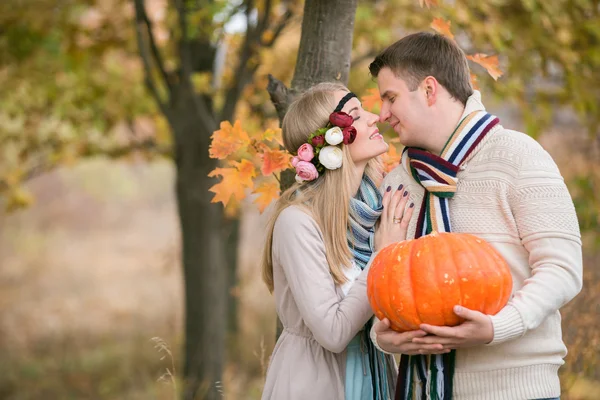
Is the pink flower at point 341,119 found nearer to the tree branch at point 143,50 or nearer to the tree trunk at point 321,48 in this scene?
the tree trunk at point 321,48

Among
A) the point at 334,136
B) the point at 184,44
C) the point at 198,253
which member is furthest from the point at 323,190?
the point at 198,253

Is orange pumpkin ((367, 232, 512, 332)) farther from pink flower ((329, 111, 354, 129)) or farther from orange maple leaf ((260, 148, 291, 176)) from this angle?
orange maple leaf ((260, 148, 291, 176))

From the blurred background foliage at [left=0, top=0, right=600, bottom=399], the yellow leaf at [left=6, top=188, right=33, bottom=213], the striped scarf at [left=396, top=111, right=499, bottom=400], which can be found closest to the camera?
the striped scarf at [left=396, top=111, right=499, bottom=400]

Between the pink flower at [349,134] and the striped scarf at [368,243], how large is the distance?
0.75 ft

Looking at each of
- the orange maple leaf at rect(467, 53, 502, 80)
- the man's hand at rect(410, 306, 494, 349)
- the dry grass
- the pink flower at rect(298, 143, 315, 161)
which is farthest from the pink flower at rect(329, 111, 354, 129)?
the dry grass

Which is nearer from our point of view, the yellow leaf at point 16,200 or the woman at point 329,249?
the woman at point 329,249

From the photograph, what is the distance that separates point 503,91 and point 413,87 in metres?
3.23

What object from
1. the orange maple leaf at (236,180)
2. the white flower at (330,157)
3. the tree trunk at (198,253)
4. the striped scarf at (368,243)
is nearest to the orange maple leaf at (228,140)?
the orange maple leaf at (236,180)

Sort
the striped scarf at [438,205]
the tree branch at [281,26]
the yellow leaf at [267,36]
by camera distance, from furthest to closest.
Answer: the yellow leaf at [267,36] < the tree branch at [281,26] < the striped scarf at [438,205]

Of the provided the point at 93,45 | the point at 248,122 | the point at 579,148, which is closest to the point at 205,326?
the point at 248,122

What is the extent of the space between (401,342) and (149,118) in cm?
640

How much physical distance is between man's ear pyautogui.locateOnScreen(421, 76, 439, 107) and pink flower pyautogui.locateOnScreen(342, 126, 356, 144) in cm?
35

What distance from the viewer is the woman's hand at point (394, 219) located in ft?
8.54

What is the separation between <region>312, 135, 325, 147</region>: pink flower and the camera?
9.05 feet
